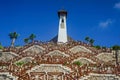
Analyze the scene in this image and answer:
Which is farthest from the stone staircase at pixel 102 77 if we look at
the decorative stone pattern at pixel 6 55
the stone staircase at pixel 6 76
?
the decorative stone pattern at pixel 6 55

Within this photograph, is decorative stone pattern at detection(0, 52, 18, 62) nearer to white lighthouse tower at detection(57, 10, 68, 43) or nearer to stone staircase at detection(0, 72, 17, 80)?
stone staircase at detection(0, 72, 17, 80)

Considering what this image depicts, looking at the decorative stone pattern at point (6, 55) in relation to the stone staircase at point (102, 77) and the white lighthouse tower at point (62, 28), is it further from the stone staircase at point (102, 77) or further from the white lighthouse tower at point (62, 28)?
the white lighthouse tower at point (62, 28)

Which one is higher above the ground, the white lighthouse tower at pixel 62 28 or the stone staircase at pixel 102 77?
the white lighthouse tower at pixel 62 28

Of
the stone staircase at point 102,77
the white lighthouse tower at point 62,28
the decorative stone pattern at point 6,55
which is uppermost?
the white lighthouse tower at point 62,28

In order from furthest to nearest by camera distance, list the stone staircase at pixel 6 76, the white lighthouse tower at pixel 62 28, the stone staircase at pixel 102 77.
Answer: the white lighthouse tower at pixel 62 28 < the stone staircase at pixel 102 77 < the stone staircase at pixel 6 76

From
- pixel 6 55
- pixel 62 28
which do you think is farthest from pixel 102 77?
pixel 62 28

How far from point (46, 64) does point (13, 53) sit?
1301cm

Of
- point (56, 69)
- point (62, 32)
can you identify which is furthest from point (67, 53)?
point (62, 32)

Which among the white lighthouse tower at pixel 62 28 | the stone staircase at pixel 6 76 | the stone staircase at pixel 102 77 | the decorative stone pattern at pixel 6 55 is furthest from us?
the white lighthouse tower at pixel 62 28

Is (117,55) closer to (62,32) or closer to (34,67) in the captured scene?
(34,67)

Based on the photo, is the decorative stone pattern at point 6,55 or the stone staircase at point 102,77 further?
the decorative stone pattern at point 6,55

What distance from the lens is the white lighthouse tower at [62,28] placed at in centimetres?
5585

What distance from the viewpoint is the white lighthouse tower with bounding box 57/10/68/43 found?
183ft

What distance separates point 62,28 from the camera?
58.0 m
